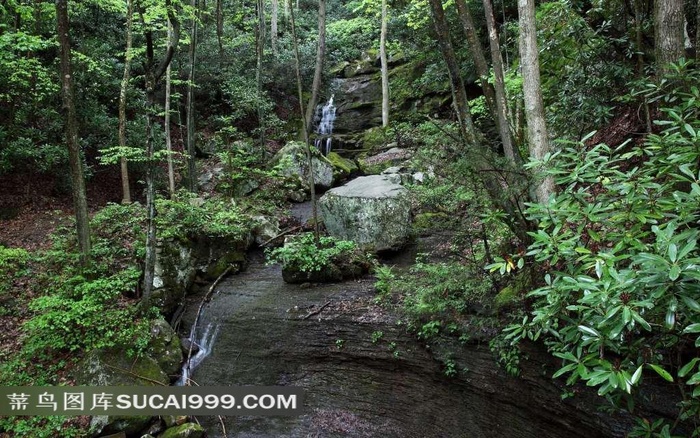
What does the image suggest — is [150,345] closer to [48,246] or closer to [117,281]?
[117,281]

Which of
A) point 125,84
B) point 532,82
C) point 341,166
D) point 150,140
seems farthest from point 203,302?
point 341,166

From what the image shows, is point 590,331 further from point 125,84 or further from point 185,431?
point 125,84

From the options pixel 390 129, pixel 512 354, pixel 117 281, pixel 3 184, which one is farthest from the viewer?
pixel 390 129

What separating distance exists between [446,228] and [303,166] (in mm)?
9345

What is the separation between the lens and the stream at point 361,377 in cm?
434

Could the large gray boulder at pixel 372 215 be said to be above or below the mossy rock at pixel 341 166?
below

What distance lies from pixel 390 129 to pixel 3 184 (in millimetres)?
12738

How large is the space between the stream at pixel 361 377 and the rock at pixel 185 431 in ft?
0.80

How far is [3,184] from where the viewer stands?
35.7ft

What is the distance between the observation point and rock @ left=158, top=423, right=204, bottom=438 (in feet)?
16.5

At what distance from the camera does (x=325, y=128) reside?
1836cm

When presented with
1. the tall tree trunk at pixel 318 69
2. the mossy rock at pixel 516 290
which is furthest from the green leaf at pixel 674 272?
the tall tree trunk at pixel 318 69

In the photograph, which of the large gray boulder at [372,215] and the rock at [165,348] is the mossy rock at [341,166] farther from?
the rock at [165,348]

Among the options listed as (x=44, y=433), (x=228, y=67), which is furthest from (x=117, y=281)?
(x=228, y=67)
